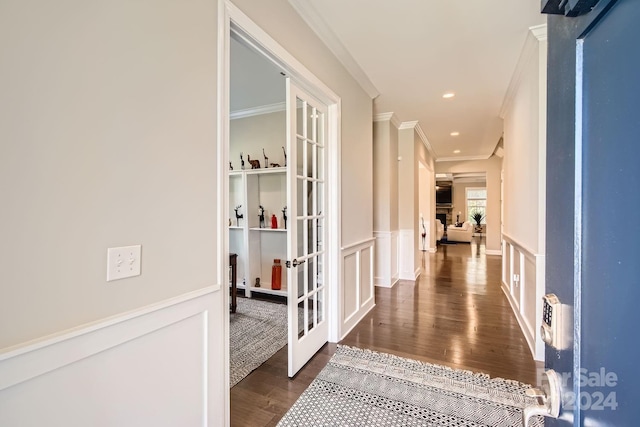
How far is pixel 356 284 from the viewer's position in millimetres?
3412

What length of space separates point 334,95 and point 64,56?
7.20ft

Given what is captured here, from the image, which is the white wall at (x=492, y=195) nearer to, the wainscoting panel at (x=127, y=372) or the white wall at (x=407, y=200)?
the white wall at (x=407, y=200)

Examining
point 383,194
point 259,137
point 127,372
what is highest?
point 259,137

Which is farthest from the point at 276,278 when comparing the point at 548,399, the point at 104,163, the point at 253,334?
the point at 548,399

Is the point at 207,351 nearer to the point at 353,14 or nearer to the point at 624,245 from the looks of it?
the point at 624,245

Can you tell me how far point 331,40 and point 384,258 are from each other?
338 cm

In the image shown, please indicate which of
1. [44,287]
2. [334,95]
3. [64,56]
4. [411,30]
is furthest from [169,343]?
[411,30]

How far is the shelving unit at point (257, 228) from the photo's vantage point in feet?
14.5

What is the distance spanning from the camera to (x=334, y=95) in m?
2.82

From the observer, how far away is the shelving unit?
173 inches

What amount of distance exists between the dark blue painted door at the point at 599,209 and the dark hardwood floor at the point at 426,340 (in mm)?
1841

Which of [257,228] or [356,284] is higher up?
[257,228]

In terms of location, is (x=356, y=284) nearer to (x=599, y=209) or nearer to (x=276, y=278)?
(x=276, y=278)

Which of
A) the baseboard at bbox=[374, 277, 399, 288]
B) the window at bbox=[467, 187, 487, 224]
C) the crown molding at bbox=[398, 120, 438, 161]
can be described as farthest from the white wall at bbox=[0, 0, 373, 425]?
the window at bbox=[467, 187, 487, 224]
